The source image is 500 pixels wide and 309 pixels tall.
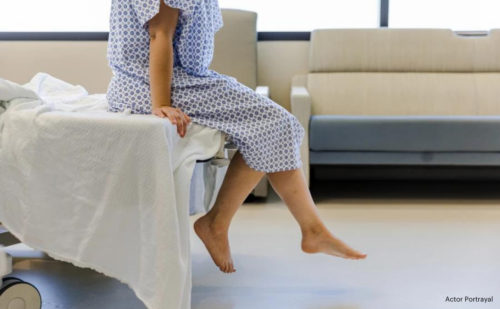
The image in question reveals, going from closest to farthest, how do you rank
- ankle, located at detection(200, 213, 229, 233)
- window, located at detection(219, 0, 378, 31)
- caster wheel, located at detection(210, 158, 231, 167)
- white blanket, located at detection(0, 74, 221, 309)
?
white blanket, located at detection(0, 74, 221, 309), caster wheel, located at detection(210, 158, 231, 167), ankle, located at detection(200, 213, 229, 233), window, located at detection(219, 0, 378, 31)

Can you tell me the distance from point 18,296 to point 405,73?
2.75m

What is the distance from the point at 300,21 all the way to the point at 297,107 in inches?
45.2

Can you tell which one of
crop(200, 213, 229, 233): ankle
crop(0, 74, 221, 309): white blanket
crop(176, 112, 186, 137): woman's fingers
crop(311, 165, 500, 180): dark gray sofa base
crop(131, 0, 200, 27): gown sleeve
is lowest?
crop(311, 165, 500, 180): dark gray sofa base

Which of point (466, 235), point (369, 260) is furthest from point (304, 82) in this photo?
point (369, 260)

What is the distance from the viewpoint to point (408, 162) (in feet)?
9.41

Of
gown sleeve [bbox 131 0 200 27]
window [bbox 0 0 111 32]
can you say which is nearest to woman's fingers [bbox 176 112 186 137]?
gown sleeve [bbox 131 0 200 27]

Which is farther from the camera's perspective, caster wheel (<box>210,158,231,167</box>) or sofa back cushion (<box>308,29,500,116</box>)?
sofa back cushion (<box>308,29,500,116</box>)

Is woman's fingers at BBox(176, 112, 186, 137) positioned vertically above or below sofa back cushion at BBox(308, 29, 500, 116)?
above

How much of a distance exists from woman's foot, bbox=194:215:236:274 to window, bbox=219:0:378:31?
2.43 m

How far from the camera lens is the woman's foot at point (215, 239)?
162 cm

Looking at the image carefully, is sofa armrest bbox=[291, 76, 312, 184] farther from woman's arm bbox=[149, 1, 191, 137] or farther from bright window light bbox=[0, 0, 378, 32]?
woman's arm bbox=[149, 1, 191, 137]

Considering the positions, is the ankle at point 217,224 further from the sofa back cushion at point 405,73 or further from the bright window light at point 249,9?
the bright window light at point 249,9

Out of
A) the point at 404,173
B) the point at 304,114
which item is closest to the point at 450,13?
the point at 404,173

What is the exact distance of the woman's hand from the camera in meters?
1.40
